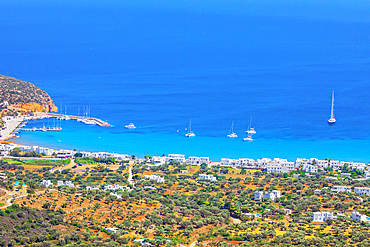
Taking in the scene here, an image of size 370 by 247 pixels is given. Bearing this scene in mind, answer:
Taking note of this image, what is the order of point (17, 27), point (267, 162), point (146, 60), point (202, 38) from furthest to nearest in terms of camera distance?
point (17, 27) < point (202, 38) < point (146, 60) < point (267, 162)

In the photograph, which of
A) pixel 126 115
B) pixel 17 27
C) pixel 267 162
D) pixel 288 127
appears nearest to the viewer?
pixel 267 162

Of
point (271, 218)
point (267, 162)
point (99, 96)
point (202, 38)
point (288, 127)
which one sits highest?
point (202, 38)

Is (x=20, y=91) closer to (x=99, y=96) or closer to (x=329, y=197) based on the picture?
(x=99, y=96)

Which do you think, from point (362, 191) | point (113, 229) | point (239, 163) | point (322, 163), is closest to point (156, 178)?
point (239, 163)

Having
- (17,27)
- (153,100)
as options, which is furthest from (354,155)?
(17,27)

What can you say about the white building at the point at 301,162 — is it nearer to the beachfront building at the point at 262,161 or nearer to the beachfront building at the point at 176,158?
the beachfront building at the point at 262,161

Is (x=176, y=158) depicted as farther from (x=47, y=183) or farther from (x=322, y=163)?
(x=47, y=183)

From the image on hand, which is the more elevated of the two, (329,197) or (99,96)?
(99,96)

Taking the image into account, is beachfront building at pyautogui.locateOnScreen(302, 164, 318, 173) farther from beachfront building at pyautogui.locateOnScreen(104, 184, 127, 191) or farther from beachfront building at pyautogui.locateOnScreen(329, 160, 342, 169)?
beachfront building at pyautogui.locateOnScreen(104, 184, 127, 191)
